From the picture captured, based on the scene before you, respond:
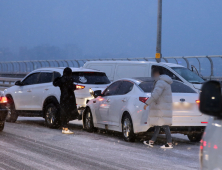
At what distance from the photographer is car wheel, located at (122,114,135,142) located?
32.3 feet

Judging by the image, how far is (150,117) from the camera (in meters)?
9.27

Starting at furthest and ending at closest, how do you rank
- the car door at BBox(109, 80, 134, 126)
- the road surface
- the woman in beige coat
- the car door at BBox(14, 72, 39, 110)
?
the car door at BBox(14, 72, 39, 110) → the car door at BBox(109, 80, 134, 126) → the woman in beige coat → the road surface

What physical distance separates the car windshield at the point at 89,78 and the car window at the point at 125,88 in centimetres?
182

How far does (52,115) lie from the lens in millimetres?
12477

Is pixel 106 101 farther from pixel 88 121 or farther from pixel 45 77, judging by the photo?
pixel 45 77

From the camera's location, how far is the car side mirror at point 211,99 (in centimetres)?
326

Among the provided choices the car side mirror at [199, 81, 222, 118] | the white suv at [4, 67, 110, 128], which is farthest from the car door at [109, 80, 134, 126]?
the car side mirror at [199, 81, 222, 118]

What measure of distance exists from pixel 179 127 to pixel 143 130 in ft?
2.56

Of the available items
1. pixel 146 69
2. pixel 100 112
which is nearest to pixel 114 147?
pixel 100 112

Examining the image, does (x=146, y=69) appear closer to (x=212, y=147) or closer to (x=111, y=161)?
(x=111, y=161)

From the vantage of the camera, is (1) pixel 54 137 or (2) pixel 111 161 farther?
(1) pixel 54 137

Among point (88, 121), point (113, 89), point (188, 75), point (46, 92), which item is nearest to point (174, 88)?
point (113, 89)

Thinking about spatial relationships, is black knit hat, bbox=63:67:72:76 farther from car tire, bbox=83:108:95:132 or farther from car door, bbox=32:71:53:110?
car door, bbox=32:71:53:110

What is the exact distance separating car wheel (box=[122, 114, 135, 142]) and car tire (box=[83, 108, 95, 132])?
5.93 ft
